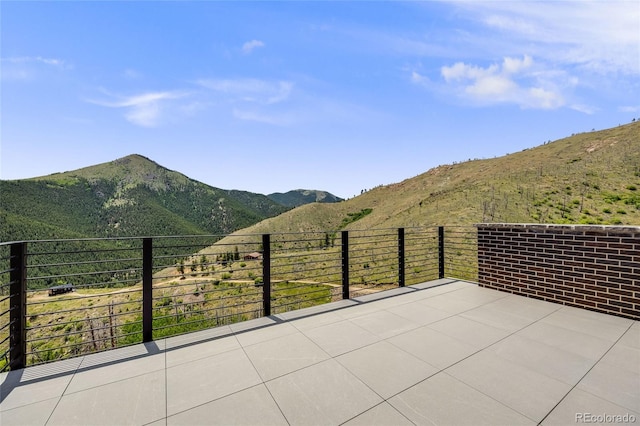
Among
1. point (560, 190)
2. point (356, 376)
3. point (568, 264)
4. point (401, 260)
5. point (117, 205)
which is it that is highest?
point (117, 205)

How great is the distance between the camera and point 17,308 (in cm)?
250

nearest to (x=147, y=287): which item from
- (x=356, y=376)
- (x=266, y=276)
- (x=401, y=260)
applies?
(x=266, y=276)

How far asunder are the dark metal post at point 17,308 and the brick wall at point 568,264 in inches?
242

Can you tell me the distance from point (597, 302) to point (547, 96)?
40.0 ft

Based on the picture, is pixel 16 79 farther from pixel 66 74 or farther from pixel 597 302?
pixel 597 302

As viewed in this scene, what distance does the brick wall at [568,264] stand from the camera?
11.2ft

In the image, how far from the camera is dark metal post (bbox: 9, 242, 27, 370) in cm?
248

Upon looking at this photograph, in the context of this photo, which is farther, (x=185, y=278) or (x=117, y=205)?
(x=117, y=205)

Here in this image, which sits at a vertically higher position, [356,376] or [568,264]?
[568,264]

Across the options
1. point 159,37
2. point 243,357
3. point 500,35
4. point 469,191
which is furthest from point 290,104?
point 469,191

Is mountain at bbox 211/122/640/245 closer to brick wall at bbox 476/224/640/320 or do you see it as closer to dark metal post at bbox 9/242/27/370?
brick wall at bbox 476/224/640/320

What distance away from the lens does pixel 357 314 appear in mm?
3725

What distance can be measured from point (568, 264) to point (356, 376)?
3671 millimetres

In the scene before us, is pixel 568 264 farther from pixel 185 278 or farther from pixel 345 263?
pixel 185 278
